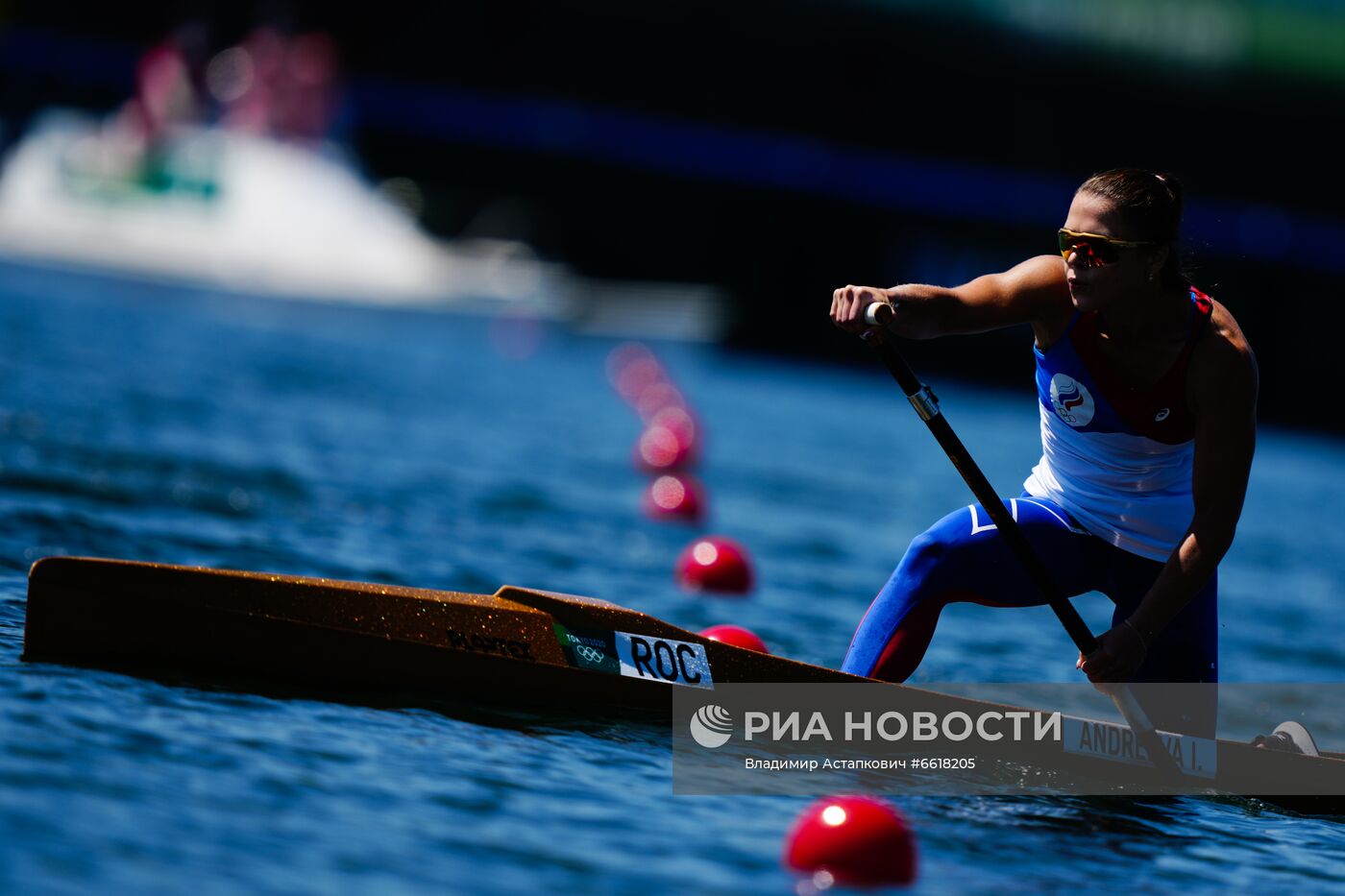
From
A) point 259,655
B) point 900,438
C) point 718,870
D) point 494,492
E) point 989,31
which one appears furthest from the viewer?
point 989,31

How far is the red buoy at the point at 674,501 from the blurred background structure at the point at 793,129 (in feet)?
46.5

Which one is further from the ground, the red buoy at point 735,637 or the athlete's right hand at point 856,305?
the athlete's right hand at point 856,305

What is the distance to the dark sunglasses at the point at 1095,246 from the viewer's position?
5263 millimetres

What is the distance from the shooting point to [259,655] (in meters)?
5.79

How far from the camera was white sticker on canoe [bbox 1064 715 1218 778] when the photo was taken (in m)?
5.95

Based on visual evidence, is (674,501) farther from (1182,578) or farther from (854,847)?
(854,847)

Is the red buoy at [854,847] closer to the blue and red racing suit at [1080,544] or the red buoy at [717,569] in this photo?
the blue and red racing suit at [1080,544]

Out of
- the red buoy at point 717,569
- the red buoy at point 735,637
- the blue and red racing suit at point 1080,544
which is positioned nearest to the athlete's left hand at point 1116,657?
the blue and red racing suit at point 1080,544

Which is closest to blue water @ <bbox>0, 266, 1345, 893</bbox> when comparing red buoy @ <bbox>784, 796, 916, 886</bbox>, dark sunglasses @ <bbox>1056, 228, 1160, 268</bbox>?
red buoy @ <bbox>784, 796, 916, 886</bbox>

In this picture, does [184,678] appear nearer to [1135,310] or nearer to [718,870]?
[718,870]

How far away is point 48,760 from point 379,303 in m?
20.1

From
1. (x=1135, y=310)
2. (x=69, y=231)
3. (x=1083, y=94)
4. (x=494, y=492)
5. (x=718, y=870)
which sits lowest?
(x=718, y=870)

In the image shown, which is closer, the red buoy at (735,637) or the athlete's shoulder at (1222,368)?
the athlete's shoulder at (1222,368)

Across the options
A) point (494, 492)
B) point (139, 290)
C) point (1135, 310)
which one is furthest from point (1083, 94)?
point (1135, 310)
